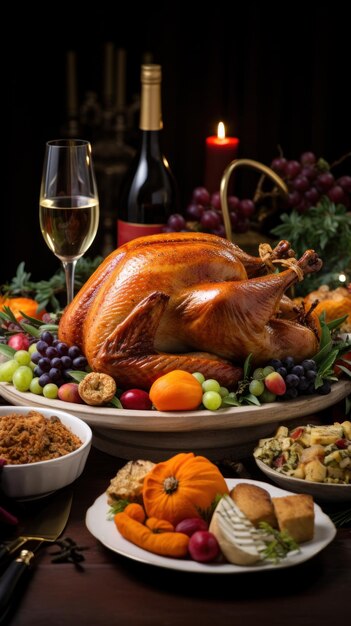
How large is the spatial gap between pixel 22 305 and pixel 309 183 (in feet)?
2.98

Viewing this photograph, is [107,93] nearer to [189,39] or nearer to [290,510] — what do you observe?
[189,39]

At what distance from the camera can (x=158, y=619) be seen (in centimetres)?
123

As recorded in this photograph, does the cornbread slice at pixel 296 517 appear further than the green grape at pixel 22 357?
No

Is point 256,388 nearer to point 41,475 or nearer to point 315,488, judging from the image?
point 315,488

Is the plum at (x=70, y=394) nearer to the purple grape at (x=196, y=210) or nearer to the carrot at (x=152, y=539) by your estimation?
the carrot at (x=152, y=539)

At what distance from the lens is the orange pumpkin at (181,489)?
53.0 inches

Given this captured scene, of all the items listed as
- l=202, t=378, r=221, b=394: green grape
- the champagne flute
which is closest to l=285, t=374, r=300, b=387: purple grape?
l=202, t=378, r=221, b=394: green grape

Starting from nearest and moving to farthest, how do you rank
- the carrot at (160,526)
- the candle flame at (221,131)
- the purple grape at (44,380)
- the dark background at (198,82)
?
the carrot at (160,526)
the purple grape at (44,380)
the candle flame at (221,131)
the dark background at (198,82)

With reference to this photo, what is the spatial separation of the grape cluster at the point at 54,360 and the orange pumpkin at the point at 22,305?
1.46 ft

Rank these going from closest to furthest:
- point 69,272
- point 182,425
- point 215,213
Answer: point 182,425, point 69,272, point 215,213

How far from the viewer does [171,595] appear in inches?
50.3

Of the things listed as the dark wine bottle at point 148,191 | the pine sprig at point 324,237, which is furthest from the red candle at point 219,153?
the pine sprig at point 324,237

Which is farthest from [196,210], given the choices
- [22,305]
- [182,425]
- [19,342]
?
[182,425]

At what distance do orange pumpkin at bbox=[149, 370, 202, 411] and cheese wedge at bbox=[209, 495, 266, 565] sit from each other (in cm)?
33
